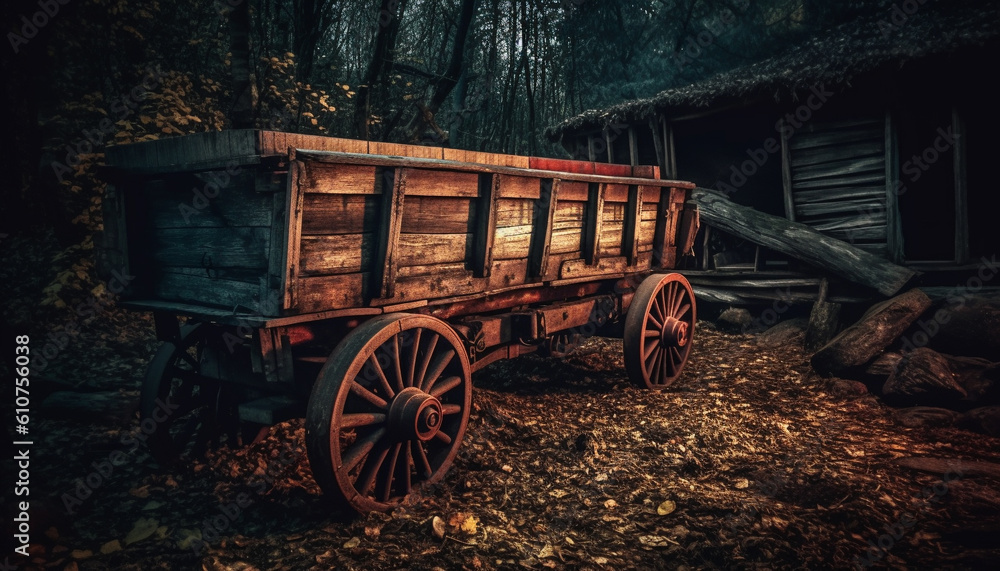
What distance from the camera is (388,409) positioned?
2.80m

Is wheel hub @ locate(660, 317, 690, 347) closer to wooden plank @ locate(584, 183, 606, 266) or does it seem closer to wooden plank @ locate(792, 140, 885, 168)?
wooden plank @ locate(584, 183, 606, 266)

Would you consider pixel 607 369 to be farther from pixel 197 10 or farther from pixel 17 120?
pixel 197 10

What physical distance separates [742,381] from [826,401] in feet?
2.49

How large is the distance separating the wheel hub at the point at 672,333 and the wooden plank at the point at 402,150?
105 inches

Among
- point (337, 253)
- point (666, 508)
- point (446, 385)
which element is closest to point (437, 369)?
point (446, 385)

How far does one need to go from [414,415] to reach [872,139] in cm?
819

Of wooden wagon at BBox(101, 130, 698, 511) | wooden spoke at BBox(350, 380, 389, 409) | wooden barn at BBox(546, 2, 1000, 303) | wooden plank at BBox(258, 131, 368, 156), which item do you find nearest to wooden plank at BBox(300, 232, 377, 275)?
wooden wagon at BBox(101, 130, 698, 511)

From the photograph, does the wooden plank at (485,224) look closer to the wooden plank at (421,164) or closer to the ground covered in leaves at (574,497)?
the wooden plank at (421,164)

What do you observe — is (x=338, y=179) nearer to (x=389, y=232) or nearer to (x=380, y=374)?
(x=389, y=232)

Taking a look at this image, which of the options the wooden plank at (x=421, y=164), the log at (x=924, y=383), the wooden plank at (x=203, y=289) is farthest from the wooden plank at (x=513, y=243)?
the log at (x=924, y=383)

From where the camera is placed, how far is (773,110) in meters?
9.64

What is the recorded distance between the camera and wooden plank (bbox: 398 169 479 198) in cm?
288

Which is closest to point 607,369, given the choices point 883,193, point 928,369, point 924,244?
point 928,369

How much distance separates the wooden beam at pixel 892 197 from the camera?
303 inches
